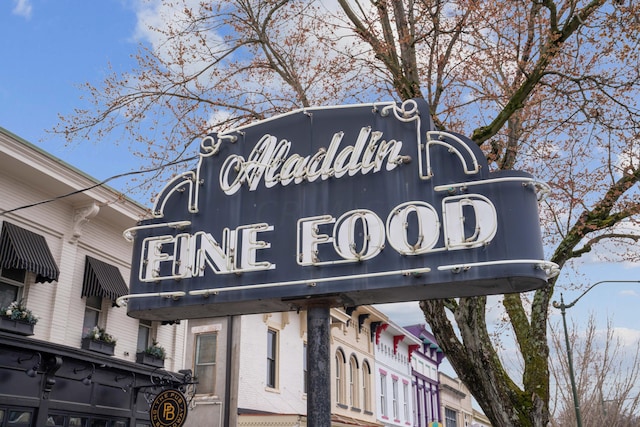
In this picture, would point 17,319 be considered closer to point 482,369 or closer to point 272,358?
point 482,369

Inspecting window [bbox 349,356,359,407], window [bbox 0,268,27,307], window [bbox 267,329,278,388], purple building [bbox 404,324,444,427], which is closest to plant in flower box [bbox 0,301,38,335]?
window [bbox 0,268,27,307]

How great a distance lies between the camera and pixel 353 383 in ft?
98.0

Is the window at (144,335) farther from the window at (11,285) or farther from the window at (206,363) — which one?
the window at (11,285)

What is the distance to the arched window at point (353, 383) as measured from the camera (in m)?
29.4

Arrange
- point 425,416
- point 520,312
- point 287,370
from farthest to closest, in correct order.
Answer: point 425,416 → point 287,370 → point 520,312

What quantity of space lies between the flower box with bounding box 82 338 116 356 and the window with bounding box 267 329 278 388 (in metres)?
8.30

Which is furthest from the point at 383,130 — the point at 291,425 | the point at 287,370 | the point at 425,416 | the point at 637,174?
the point at 425,416

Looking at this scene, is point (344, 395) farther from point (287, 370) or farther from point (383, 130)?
point (383, 130)

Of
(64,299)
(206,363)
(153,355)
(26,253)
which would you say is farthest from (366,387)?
(26,253)

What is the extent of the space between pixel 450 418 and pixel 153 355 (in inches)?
1405

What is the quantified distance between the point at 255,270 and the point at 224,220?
96cm

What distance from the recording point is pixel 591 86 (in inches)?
533

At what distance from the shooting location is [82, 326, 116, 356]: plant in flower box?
14938 millimetres

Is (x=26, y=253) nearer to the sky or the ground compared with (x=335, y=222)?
nearer to the sky
